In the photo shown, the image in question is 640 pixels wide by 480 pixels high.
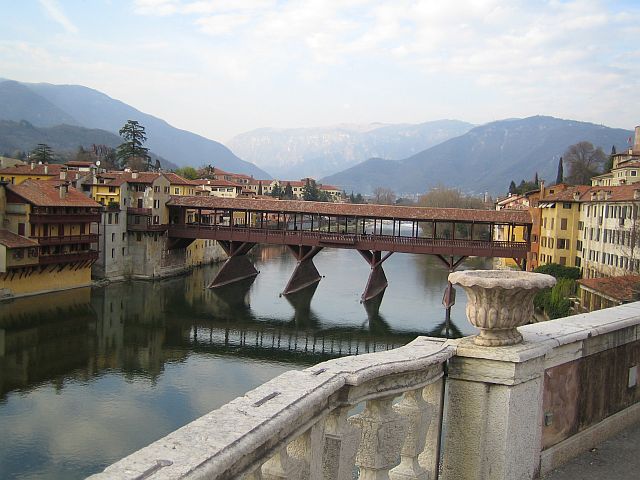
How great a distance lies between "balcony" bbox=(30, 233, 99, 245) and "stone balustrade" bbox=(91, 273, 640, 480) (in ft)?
117

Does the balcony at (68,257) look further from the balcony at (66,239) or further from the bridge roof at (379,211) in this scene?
→ the bridge roof at (379,211)

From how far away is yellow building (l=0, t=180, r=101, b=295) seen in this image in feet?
115

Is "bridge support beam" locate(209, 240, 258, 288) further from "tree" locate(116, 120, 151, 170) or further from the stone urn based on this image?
"tree" locate(116, 120, 151, 170)

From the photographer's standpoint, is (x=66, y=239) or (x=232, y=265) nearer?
(x=66, y=239)

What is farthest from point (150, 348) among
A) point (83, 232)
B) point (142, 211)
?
point (142, 211)

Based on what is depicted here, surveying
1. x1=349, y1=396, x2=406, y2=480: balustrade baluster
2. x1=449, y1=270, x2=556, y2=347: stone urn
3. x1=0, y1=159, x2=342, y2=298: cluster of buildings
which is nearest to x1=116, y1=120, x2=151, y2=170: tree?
x1=0, y1=159, x2=342, y2=298: cluster of buildings

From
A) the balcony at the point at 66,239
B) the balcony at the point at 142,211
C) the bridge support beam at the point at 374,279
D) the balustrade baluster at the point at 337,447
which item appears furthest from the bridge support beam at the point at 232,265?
the balustrade baluster at the point at 337,447

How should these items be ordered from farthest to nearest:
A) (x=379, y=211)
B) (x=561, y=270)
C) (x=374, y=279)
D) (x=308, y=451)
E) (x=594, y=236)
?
1. (x=379, y=211)
2. (x=374, y=279)
3. (x=561, y=270)
4. (x=594, y=236)
5. (x=308, y=451)

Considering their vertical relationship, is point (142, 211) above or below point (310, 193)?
below

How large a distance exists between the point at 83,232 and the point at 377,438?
134 feet

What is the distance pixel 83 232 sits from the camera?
136ft

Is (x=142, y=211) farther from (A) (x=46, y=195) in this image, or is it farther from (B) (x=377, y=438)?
(B) (x=377, y=438)

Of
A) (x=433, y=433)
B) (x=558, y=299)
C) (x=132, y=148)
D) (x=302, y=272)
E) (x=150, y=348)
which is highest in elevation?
(x=132, y=148)

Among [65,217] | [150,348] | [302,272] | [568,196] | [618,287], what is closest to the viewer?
[618,287]
